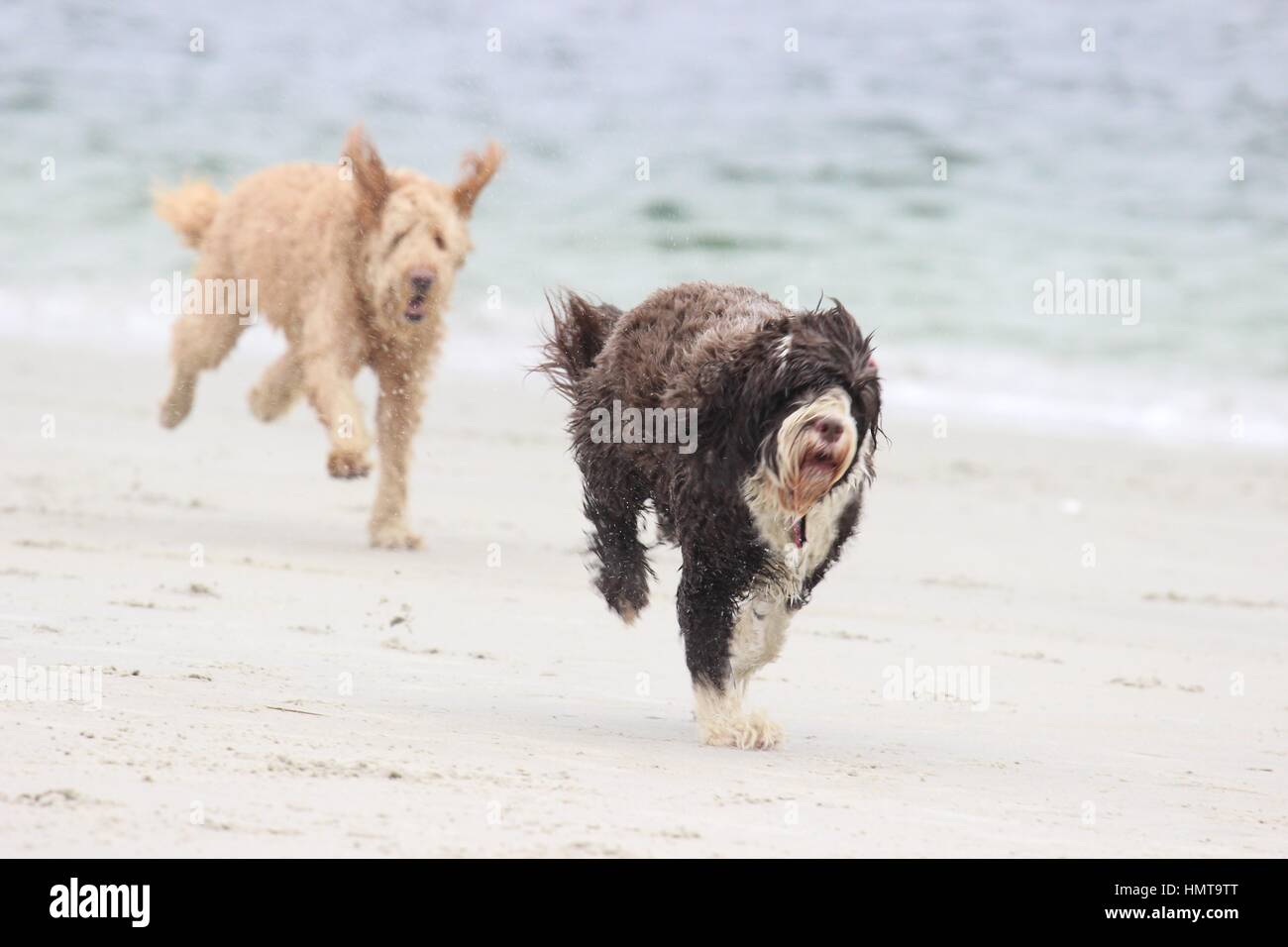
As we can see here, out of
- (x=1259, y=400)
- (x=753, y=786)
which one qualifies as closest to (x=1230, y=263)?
(x=1259, y=400)

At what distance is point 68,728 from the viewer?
4.39 m

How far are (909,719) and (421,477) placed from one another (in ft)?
17.1

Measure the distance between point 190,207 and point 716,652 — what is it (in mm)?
5519

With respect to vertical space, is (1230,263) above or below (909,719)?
above

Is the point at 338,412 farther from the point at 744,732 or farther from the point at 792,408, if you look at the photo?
the point at 792,408

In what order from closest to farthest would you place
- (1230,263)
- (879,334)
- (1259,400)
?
(1259,400), (879,334), (1230,263)

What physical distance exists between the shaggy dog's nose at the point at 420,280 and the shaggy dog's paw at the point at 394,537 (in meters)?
1.22

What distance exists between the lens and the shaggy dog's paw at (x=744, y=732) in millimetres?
5117

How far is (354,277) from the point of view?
8180 millimetres

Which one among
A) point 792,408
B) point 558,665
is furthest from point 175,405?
point 792,408

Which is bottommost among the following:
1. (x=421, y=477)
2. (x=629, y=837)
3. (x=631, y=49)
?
(x=629, y=837)

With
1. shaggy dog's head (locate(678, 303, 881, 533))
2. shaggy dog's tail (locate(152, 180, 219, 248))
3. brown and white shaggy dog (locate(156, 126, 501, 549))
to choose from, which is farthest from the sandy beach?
shaggy dog's tail (locate(152, 180, 219, 248))

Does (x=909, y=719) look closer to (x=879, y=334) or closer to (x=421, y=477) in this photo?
(x=421, y=477)

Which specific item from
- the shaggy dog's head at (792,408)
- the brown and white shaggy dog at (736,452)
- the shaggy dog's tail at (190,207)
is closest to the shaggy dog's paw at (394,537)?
the shaggy dog's tail at (190,207)
